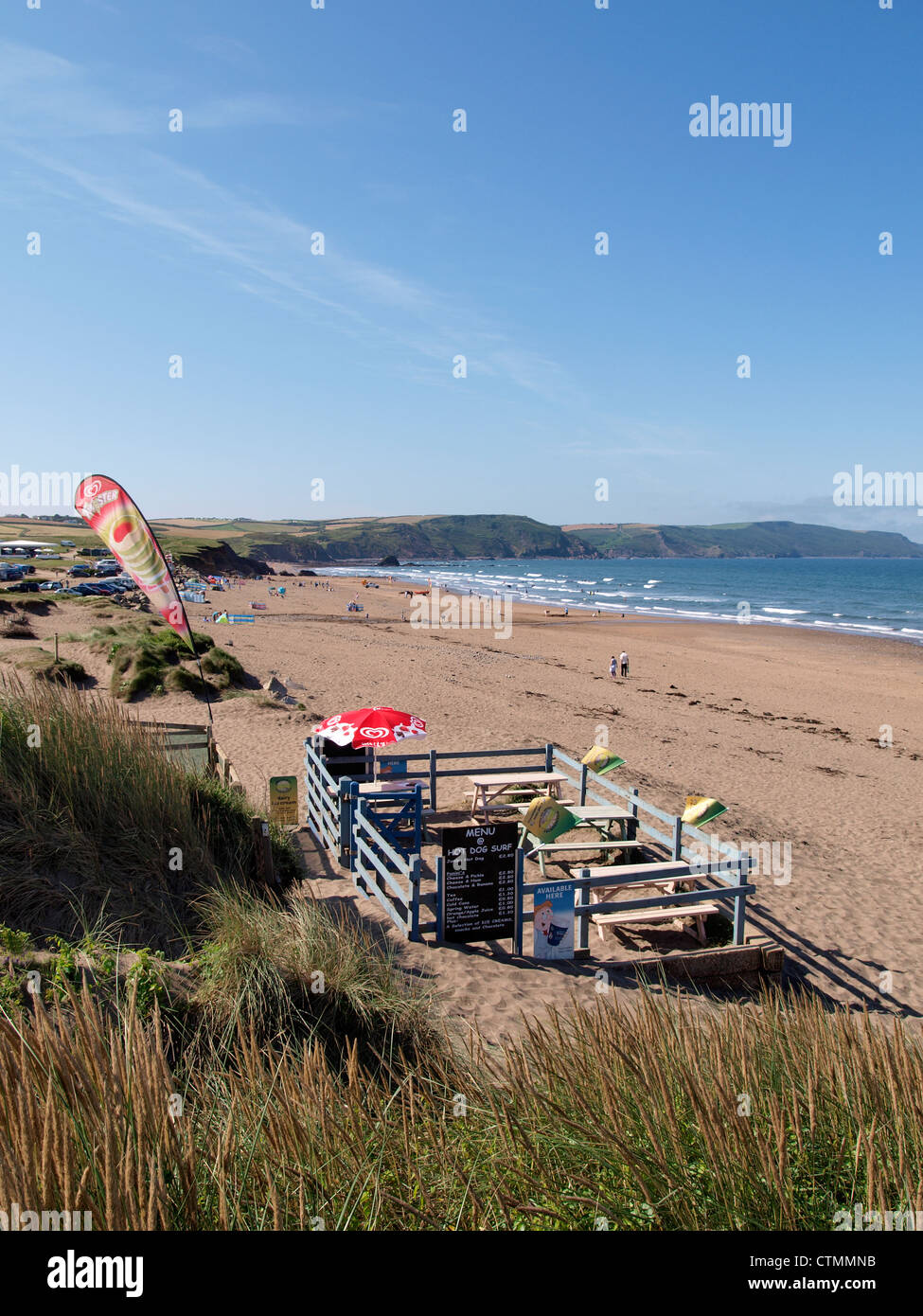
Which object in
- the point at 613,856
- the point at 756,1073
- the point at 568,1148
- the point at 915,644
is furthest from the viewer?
the point at 915,644

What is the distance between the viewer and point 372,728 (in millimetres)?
9938

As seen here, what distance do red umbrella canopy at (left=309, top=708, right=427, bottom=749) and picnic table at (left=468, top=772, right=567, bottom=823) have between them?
1.44 metres

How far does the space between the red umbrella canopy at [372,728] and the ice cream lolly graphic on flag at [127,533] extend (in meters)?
2.60

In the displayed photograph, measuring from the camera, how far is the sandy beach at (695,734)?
7938 mm

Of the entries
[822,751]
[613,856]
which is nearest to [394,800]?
[613,856]

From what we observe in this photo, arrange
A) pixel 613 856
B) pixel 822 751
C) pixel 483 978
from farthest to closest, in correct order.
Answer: pixel 822 751, pixel 613 856, pixel 483 978

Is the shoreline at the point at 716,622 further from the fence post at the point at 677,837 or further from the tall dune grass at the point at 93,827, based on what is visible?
the tall dune grass at the point at 93,827

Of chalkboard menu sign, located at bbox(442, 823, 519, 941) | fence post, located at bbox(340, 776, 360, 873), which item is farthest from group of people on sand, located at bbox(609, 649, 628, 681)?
chalkboard menu sign, located at bbox(442, 823, 519, 941)

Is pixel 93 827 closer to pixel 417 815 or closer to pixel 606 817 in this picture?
pixel 417 815

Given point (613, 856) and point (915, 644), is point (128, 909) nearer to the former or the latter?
point (613, 856)

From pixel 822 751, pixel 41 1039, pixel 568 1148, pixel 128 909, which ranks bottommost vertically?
pixel 822 751

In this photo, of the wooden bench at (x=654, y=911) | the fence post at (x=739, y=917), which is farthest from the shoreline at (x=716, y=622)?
the fence post at (x=739, y=917)
